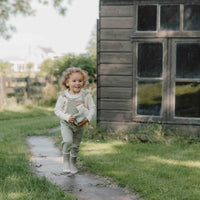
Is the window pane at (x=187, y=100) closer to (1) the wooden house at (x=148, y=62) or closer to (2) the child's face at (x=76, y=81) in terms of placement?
(1) the wooden house at (x=148, y=62)

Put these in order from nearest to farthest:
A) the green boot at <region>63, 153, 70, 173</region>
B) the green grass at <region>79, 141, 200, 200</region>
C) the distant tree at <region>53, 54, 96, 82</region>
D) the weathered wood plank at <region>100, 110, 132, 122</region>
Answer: the green grass at <region>79, 141, 200, 200</region>, the green boot at <region>63, 153, 70, 173</region>, the weathered wood plank at <region>100, 110, 132, 122</region>, the distant tree at <region>53, 54, 96, 82</region>

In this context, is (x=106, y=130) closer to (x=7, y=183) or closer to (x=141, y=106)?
(x=141, y=106)

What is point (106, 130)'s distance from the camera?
7922 millimetres

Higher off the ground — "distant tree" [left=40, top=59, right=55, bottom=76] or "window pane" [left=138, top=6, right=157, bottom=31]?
"window pane" [left=138, top=6, right=157, bottom=31]

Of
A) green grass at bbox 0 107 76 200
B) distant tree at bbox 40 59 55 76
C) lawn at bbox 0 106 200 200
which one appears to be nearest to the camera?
green grass at bbox 0 107 76 200

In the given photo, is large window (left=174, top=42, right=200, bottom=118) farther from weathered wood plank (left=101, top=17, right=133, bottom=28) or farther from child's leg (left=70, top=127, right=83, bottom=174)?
child's leg (left=70, top=127, right=83, bottom=174)

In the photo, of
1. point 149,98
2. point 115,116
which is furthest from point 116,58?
point 115,116

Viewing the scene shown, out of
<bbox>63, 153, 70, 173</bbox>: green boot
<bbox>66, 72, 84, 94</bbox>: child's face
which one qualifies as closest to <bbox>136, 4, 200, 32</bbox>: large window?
<bbox>66, 72, 84, 94</bbox>: child's face

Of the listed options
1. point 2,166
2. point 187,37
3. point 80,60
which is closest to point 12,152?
point 2,166

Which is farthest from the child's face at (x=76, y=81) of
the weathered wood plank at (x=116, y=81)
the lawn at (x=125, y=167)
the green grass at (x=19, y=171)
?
the weathered wood plank at (x=116, y=81)

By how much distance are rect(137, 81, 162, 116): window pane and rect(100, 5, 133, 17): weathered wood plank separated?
144 cm

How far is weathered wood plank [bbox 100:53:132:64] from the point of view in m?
7.77

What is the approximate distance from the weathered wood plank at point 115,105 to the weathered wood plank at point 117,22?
1.55 metres

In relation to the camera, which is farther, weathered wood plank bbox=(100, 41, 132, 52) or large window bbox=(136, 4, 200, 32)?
weathered wood plank bbox=(100, 41, 132, 52)
